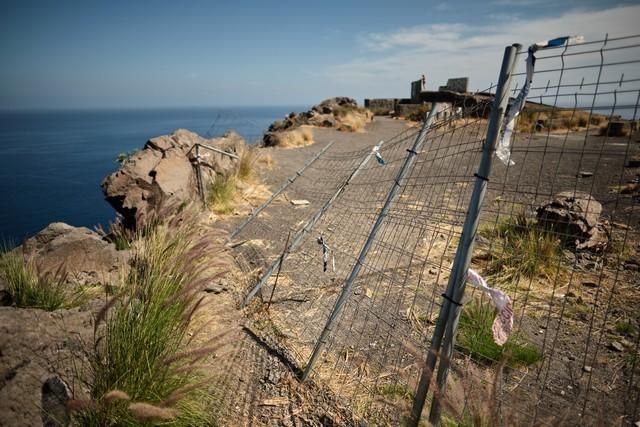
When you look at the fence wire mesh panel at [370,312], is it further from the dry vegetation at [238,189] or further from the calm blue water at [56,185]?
the calm blue water at [56,185]

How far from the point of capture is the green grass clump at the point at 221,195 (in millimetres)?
6675

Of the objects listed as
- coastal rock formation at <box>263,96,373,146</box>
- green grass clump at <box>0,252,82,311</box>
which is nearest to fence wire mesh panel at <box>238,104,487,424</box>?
green grass clump at <box>0,252,82,311</box>

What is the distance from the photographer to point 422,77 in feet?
58.4

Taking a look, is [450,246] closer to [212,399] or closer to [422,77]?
[212,399]

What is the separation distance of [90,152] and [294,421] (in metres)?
51.4

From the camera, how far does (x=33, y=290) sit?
3150mm

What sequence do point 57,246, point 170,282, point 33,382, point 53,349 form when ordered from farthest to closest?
point 57,246, point 170,282, point 53,349, point 33,382

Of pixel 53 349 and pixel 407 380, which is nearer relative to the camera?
pixel 53 349

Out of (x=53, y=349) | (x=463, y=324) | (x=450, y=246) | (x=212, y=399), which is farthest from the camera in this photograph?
(x=450, y=246)

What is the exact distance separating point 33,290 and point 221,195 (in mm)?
3908

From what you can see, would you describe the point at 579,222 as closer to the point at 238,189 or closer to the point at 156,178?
the point at 238,189

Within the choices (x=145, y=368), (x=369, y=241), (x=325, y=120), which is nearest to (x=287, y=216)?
(x=369, y=241)

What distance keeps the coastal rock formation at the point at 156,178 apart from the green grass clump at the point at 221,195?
196 mm

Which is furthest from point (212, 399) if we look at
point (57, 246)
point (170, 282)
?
point (57, 246)
